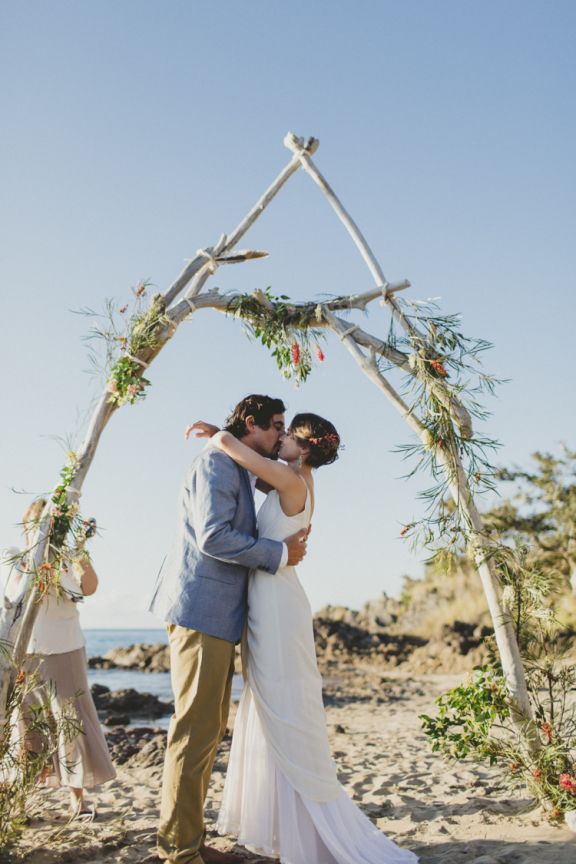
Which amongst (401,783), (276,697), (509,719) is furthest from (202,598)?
(401,783)

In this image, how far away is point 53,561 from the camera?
459cm

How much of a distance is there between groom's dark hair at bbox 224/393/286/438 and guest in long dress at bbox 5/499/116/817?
1579mm

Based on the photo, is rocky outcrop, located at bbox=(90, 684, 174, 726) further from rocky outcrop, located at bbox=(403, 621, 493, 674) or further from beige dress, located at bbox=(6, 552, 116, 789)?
beige dress, located at bbox=(6, 552, 116, 789)

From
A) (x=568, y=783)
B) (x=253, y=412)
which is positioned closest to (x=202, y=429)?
(x=253, y=412)

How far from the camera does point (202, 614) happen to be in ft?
12.8

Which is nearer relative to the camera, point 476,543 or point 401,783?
point 476,543

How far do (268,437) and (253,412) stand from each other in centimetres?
18

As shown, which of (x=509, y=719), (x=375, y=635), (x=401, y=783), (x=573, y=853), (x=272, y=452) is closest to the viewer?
(x=573, y=853)

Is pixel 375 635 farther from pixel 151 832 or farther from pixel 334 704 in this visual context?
pixel 151 832

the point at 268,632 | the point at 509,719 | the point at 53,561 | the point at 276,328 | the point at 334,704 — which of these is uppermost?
the point at 276,328

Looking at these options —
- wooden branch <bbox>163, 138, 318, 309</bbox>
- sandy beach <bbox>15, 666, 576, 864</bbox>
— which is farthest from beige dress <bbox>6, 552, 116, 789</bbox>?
wooden branch <bbox>163, 138, 318, 309</bbox>

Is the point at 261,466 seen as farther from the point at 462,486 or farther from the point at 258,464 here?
the point at 462,486

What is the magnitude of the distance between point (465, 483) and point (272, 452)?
1428 millimetres

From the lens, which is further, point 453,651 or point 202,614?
point 453,651
